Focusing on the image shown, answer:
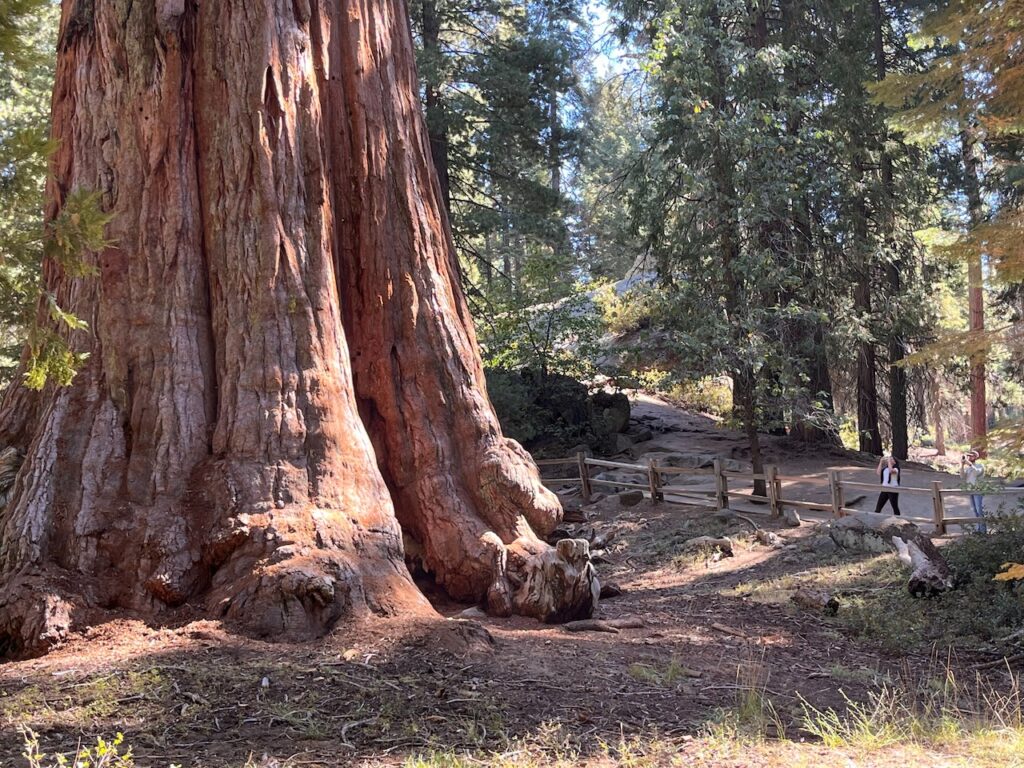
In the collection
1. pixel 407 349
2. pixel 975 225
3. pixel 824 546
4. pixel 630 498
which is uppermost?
pixel 975 225

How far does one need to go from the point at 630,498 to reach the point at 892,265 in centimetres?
872

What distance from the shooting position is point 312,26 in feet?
25.3

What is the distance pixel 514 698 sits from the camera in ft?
16.4

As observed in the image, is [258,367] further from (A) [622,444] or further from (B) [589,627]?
(A) [622,444]

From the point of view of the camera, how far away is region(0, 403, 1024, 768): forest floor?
4223mm

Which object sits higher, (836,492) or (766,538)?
(836,492)

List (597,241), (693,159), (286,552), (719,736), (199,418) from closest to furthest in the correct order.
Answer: (719,736), (286,552), (199,418), (693,159), (597,241)

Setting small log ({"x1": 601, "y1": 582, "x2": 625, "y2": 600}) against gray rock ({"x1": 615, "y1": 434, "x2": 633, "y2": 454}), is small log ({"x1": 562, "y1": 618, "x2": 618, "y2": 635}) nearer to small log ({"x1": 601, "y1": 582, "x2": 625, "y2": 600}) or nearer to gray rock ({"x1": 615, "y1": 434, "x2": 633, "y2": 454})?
small log ({"x1": 601, "y1": 582, "x2": 625, "y2": 600})

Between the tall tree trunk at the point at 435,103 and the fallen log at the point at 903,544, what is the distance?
30.7ft

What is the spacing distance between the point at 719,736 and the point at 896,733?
908mm

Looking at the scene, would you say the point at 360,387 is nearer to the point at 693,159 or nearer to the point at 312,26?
the point at 312,26

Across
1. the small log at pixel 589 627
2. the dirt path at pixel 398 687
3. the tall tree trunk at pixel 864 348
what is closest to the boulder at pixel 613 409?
the tall tree trunk at pixel 864 348

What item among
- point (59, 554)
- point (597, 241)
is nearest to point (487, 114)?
point (59, 554)

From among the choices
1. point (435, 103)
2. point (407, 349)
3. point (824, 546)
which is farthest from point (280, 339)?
point (435, 103)
